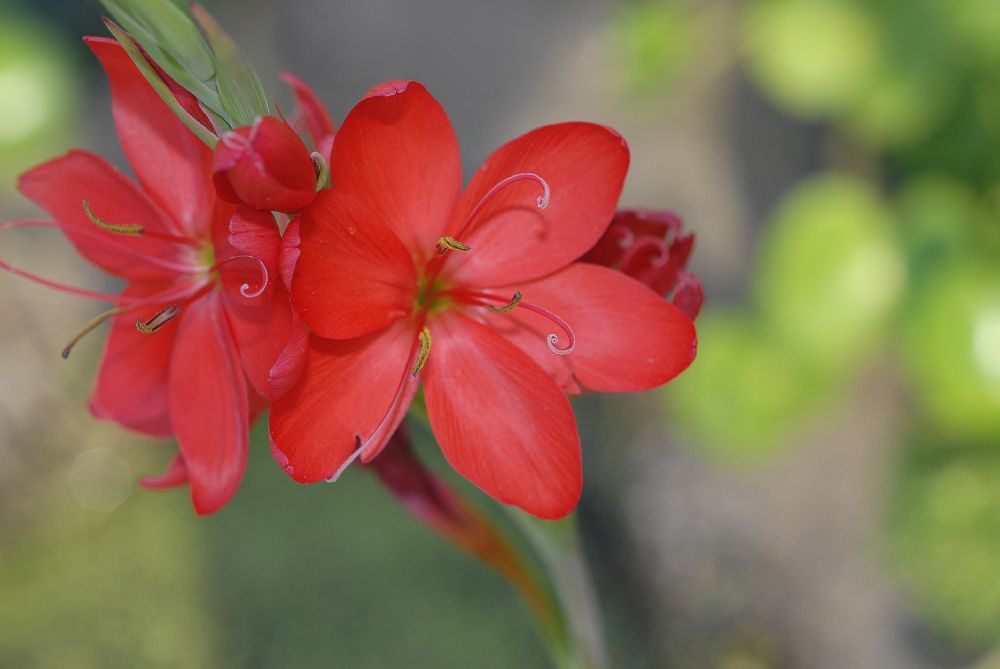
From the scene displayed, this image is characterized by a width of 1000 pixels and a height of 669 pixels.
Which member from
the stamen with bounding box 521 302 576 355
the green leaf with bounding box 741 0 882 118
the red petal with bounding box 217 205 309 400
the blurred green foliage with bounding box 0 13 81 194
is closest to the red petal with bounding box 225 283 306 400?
the red petal with bounding box 217 205 309 400

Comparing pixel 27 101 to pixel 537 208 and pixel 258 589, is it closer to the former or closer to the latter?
pixel 258 589

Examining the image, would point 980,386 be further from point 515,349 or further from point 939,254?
point 515,349

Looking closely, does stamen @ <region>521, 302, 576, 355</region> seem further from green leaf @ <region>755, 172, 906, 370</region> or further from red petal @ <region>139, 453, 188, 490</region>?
green leaf @ <region>755, 172, 906, 370</region>

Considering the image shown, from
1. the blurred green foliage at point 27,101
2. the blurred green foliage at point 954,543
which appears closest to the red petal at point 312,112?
the blurred green foliage at point 954,543

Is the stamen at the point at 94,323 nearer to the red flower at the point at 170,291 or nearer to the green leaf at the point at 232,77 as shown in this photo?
the red flower at the point at 170,291

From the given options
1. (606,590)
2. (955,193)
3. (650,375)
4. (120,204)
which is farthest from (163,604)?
(955,193)
